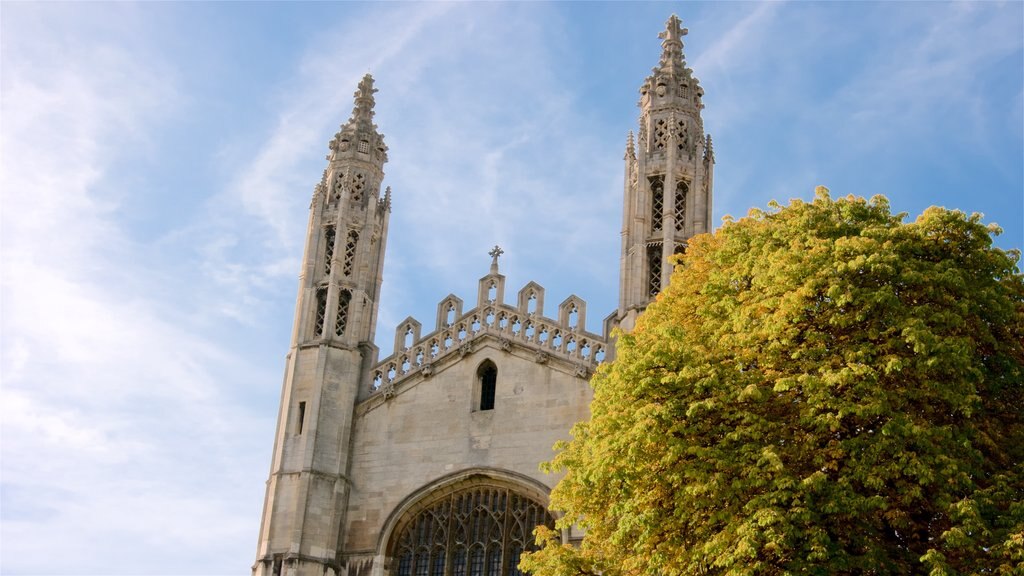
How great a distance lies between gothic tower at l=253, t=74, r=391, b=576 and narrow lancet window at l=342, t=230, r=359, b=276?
3 centimetres

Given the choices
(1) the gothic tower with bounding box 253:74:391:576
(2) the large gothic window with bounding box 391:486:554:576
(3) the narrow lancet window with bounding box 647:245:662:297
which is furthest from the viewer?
(3) the narrow lancet window with bounding box 647:245:662:297

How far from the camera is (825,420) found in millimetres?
19266

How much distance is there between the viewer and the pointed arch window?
32.8 m

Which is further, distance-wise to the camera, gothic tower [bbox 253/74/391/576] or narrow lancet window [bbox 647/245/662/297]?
narrow lancet window [bbox 647/245/662/297]

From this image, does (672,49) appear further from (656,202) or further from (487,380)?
(487,380)

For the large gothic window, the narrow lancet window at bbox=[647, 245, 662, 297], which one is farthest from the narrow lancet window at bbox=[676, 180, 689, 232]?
the large gothic window

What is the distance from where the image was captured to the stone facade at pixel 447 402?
31453 mm

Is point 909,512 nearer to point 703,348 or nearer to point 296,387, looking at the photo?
point 703,348

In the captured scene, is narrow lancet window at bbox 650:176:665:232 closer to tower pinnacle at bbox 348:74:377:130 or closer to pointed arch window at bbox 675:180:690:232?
pointed arch window at bbox 675:180:690:232

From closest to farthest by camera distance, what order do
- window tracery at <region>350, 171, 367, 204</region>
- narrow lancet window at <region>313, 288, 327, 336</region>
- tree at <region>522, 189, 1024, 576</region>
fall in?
tree at <region>522, 189, 1024, 576</region> < narrow lancet window at <region>313, 288, 327, 336</region> < window tracery at <region>350, 171, 367, 204</region>

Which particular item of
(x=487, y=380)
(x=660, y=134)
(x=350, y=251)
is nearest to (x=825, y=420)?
(x=487, y=380)

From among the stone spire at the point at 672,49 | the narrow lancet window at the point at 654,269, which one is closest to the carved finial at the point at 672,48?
the stone spire at the point at 672,49

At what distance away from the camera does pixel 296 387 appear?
33.8 metres

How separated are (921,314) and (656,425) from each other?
4553mm
